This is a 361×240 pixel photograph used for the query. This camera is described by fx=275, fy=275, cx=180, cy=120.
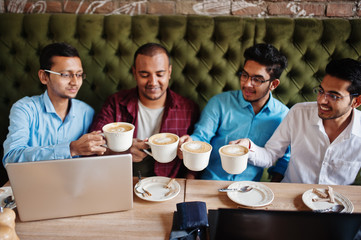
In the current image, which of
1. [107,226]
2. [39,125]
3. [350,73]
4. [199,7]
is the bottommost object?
[107,226]

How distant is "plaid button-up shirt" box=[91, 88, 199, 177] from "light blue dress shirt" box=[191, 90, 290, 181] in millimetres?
99

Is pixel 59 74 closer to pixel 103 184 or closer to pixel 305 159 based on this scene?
pixel 103 184

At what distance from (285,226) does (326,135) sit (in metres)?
0.75

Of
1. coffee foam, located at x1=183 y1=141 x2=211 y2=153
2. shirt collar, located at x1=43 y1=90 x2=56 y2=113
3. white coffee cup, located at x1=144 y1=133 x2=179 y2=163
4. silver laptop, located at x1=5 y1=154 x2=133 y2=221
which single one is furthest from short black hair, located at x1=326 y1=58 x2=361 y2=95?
shirt collar, located at x1=43 y1=90 x2=56 y2=113

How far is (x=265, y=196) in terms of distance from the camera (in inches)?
41.6

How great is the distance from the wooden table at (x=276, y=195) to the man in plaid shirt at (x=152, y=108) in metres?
0.54

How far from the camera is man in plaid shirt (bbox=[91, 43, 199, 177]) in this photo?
1568 mm

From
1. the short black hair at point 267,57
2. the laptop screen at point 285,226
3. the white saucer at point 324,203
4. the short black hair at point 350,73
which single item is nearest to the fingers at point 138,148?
the laptop screen at point 285,226

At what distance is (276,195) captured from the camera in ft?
3.51

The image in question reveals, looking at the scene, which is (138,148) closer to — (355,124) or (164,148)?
(164,148)

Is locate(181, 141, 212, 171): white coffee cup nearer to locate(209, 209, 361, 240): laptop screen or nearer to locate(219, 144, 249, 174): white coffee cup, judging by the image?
locate(219, 144, 249, 174): white coffee cup

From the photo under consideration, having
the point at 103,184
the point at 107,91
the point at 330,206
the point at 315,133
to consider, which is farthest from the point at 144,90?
the point at 330,206

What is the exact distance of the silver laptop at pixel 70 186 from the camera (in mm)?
826

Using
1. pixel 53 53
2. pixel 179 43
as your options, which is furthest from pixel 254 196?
pixel 53 53
